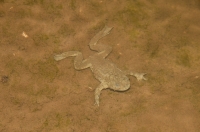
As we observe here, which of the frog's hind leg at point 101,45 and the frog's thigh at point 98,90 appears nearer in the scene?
the frog's thigh at point 98,90

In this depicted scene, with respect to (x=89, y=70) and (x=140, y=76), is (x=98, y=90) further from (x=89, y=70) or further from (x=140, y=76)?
(x=140, y=76)

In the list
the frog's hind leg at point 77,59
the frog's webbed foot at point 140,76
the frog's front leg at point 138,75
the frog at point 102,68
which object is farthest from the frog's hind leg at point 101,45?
the frog's webbed foot at point 140,76

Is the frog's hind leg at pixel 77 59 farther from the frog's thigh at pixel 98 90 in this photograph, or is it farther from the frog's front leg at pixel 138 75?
the frog's front leg at pixel 138 75

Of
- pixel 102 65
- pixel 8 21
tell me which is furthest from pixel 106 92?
pixel 8 21

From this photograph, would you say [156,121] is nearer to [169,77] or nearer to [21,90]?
[169,77]

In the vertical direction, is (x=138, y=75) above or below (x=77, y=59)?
below

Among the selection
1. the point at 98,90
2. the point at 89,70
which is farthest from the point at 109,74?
the point at 89,70

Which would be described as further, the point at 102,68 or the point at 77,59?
the point at 77,59
